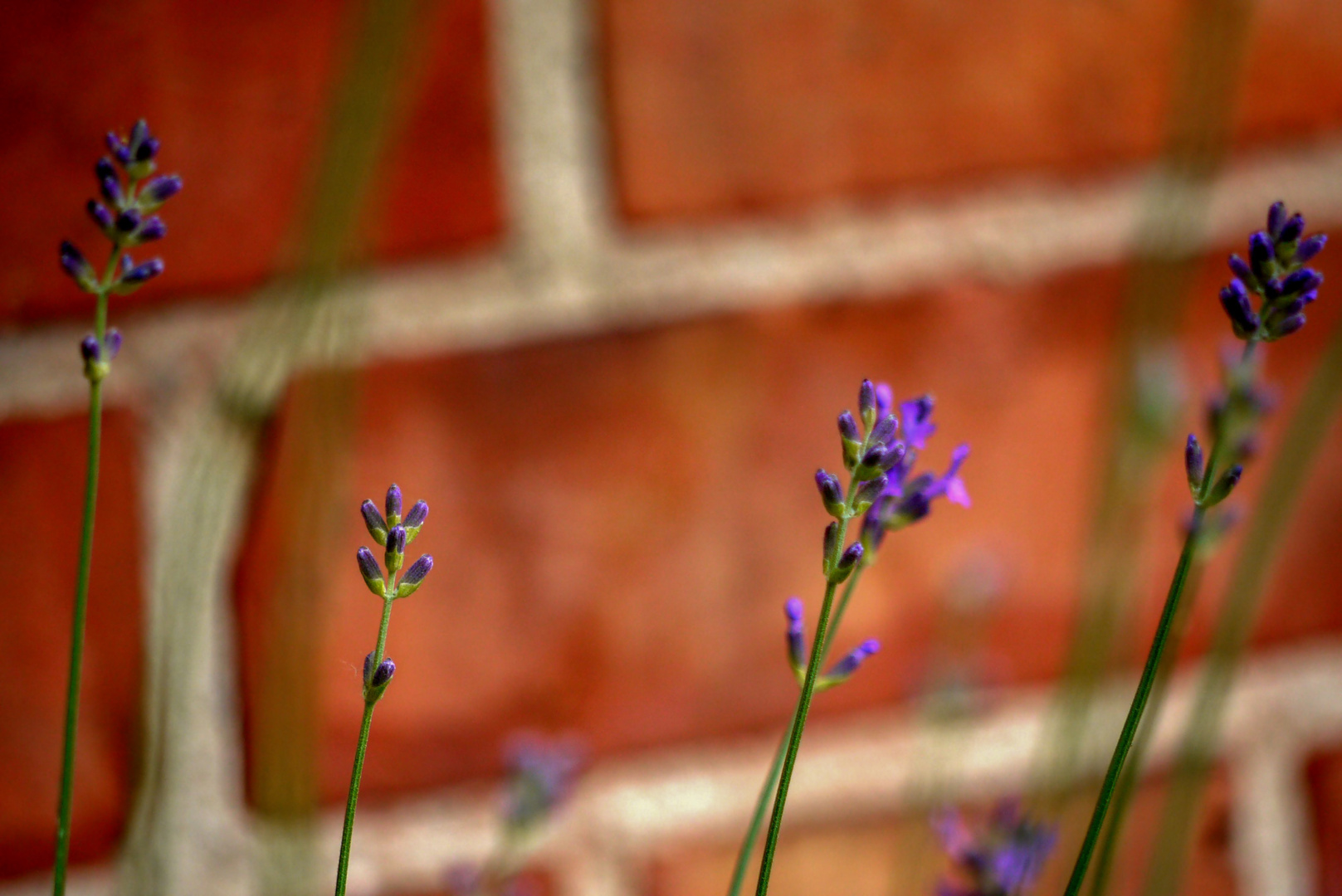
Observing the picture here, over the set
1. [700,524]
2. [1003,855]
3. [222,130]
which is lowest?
[1003,855]

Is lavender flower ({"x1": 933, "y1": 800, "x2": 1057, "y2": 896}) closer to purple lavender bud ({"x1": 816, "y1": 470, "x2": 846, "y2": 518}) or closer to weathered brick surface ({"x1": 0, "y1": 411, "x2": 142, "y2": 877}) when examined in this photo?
purple lavender bud ({"x1": 816, "y1": 470, "x2": 846, "y2": 518})

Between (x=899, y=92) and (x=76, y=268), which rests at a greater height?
(x=899, y=92)

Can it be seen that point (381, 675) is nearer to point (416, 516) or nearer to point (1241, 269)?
point (416, 516)

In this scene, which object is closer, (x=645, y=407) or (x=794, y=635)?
(x=794, y=635)

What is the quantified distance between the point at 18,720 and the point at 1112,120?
43 cm

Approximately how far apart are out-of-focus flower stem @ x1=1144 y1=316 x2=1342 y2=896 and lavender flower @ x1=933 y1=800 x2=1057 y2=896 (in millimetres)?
51

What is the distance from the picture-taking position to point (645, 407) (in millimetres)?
364

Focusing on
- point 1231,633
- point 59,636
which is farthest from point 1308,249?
point 59,636

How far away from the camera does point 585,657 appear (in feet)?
1.20

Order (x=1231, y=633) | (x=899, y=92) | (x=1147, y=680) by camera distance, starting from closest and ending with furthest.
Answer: (x=1147, y=680)
(x=1231, y=633)
(x=899, y=92)

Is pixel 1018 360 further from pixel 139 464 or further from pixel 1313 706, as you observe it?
pixel 139 464

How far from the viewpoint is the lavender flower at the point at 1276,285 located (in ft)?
0.45

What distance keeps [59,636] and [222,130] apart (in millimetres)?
176

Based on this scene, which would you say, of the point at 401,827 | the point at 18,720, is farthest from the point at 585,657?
the point at 18,720
